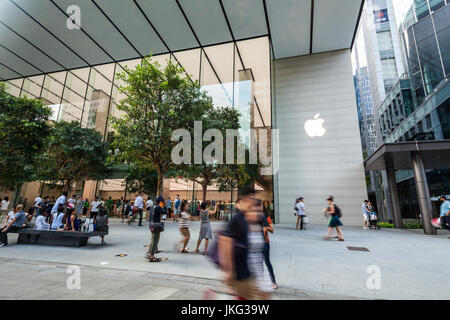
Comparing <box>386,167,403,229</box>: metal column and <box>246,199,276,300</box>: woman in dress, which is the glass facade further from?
<box>246,199,276,300</box>: woman in dress


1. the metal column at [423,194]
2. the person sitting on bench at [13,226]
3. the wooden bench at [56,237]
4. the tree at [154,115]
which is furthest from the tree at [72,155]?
the metal column at [423,194]

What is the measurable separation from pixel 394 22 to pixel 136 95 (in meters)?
57.3

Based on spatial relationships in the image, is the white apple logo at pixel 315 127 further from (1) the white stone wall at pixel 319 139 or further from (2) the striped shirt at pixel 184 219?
(2) the striped shirt at pixel 184 219

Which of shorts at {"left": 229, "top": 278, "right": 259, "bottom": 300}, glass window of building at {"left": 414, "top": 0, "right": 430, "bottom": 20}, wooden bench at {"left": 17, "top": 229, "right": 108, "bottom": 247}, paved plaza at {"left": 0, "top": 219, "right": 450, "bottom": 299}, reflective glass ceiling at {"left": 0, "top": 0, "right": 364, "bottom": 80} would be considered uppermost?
glass window of building at {"left": 414, "top": 0, "right": 430, "bottom": 20}

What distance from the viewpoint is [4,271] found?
4633 mm

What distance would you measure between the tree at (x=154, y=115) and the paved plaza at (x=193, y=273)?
4.12 meters

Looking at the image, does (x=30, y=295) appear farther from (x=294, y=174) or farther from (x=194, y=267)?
(x=294, y=174)

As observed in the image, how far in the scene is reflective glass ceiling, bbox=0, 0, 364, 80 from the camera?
13.7m

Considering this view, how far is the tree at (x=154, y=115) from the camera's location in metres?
9.66

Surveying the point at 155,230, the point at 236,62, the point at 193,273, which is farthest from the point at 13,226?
the point at 236,62

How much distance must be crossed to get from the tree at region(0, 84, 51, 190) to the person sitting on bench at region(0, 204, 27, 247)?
794 cm

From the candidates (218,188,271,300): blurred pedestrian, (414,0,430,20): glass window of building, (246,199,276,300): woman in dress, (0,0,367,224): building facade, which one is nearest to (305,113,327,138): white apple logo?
(0,0,367,224): building facade

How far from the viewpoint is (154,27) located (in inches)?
596

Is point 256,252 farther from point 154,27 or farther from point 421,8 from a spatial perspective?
point 421,8
